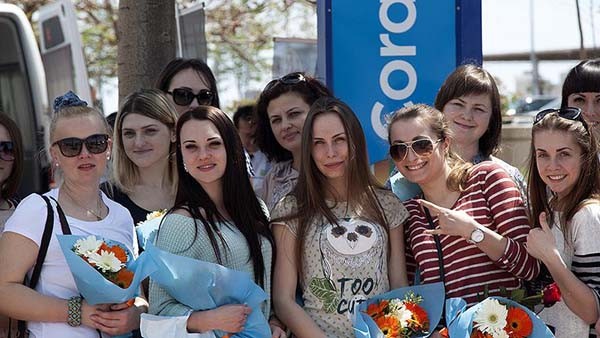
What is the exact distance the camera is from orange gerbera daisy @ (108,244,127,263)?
327cm

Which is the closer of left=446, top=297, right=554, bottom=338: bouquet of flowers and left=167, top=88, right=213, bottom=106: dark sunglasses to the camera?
left=446, top=297, right=554, bottom=338: bouquet of flowers

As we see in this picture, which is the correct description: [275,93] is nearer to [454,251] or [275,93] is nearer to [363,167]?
[363,167]

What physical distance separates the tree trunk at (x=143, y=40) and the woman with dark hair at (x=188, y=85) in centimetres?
70

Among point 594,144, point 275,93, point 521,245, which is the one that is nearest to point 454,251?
point 521,245

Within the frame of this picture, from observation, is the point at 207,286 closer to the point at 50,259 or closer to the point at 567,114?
the point at 50,259

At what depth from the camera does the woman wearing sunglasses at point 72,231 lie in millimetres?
3262

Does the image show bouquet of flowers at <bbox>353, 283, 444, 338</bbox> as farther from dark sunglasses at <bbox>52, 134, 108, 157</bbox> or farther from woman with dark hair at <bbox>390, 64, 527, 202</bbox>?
dark sunglasses at <bbox>52, 134, 108, 157</bbox>

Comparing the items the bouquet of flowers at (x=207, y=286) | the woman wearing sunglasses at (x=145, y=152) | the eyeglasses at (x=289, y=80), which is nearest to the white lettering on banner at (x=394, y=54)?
the eyeglasses at (x=289, y=80)

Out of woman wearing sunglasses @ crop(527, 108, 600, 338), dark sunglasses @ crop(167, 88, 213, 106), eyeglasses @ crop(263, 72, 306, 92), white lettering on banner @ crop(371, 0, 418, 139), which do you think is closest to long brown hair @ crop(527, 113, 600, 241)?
woman wearing sunglasses @ crop(527, 108, 600, 338)

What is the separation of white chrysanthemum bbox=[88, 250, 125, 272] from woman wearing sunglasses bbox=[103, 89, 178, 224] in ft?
3.32

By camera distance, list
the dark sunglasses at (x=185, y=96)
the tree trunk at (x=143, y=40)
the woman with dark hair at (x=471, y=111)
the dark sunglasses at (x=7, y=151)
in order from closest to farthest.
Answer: the dark sunglasses at (x=7, y=151), the woman with dark hair at (x=471, y=111), the dark sunglasses at (x=185, y=96), the tree trunk at (x=143, y=40)

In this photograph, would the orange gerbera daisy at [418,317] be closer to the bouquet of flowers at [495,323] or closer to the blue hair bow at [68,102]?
the bouquet of flowers at [495,323]

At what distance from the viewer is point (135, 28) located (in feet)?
18.4

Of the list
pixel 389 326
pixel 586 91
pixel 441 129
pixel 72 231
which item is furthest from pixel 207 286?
pixel 586 91
